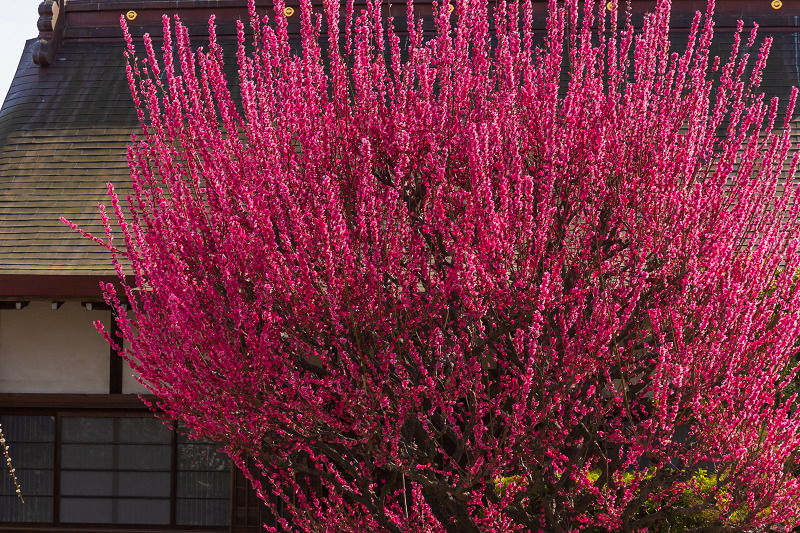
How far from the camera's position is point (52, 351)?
26.5ft

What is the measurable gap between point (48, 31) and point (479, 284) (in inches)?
346

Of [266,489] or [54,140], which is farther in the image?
[54,140]

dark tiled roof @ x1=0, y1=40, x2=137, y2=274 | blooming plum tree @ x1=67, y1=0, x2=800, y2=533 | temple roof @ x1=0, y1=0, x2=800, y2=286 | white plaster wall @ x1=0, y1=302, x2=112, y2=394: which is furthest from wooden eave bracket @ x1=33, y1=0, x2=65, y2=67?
blooming plum tree @ x1=67, y1=0, x2=800, y2=533

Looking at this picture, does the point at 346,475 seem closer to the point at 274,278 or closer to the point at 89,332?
the point at 274,278

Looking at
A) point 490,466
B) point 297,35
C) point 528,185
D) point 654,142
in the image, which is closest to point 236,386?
point 490,466

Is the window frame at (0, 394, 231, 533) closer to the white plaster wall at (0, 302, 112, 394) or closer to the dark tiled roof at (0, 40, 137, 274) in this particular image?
the white plaster wall at (0, 302, 112, 394)

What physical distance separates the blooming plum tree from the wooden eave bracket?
21.1ft

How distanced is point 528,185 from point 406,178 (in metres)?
0.80

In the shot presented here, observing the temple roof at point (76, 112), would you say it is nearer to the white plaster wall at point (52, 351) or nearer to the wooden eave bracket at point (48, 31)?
the wooden eave bracket at point (48, 31)

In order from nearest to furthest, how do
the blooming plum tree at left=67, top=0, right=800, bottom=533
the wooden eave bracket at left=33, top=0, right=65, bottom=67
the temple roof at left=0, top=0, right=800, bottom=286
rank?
the blooming plum tree at left=67, top=0, right=800, bottom=533 → the temple roof at left=0, top=0, right=800, bottom=286 → the wooden eave bracket at left=33, top=0, right=65, bottom=67

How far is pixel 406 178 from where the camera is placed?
5027 millimetres

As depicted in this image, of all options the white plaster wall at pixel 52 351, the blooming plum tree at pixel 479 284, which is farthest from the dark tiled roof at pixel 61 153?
the blooming plum tree at pixel 479 284

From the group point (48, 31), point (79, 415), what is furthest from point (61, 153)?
point (79, 415)

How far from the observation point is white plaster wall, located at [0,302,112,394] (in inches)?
315
